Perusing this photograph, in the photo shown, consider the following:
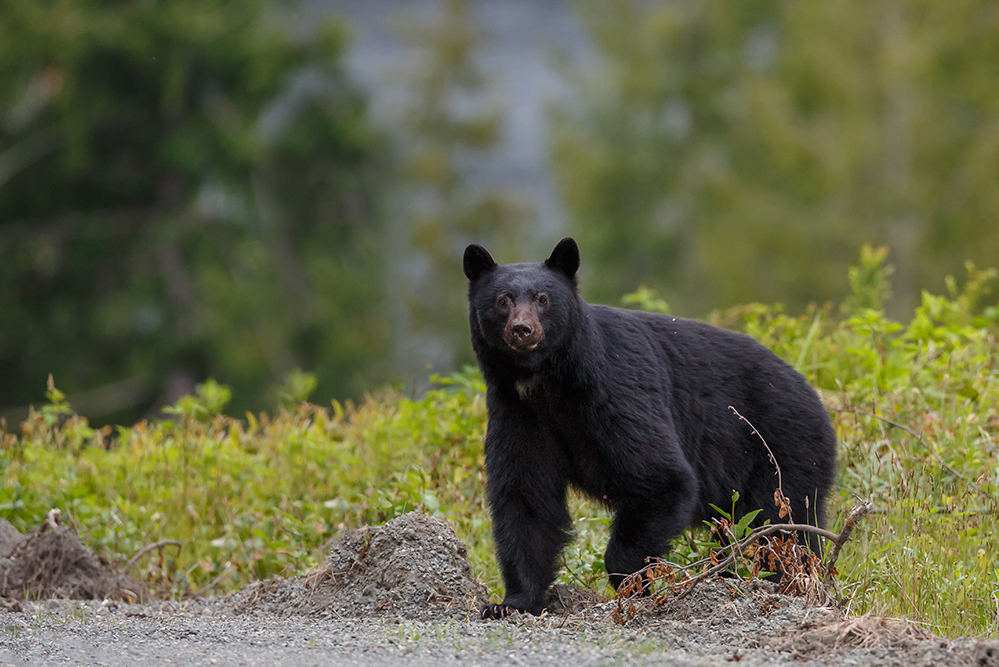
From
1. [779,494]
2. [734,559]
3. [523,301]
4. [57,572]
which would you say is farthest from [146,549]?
[779,494]

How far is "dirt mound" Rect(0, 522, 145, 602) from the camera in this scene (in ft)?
18.0

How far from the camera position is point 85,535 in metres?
6.43

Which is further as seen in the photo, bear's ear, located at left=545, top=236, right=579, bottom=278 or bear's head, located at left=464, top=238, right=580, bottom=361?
bear's ear, located at left=545, top=236, right=579, bottom=278

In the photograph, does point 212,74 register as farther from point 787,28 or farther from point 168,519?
point 168,519

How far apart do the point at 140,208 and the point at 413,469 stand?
16347 millimetres

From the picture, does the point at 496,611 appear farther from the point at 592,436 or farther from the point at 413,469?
the point at 413,469

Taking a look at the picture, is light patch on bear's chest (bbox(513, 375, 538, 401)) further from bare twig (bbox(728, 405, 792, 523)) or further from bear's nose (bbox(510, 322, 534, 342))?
bare twig (bbox(728, 405, 792, 523))

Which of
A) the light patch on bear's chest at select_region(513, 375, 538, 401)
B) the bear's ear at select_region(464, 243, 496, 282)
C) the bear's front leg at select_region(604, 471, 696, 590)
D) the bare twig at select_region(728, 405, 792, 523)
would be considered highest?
the bear's ear at select_region(464, 243, 496, 282)

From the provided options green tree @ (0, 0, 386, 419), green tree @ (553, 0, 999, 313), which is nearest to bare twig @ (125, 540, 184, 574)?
green tree @ (0, 0, 386, 419)

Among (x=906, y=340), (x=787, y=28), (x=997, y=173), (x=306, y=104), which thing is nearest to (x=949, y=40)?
(x=997, y=173)

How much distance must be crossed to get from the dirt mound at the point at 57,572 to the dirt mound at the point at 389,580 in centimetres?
84

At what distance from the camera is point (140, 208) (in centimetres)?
2144

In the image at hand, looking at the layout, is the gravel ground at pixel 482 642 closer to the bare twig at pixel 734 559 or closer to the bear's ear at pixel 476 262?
the bare twig at pixel 734 559

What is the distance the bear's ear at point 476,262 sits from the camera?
5.05m
